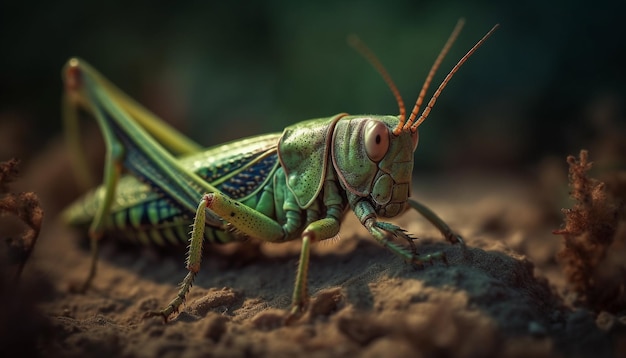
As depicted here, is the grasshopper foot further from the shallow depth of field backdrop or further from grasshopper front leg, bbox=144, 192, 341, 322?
the shallow depth of field backdrop

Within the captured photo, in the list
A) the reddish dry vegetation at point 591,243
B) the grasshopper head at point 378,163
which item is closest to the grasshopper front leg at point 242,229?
the grasshopper head at point 378,163

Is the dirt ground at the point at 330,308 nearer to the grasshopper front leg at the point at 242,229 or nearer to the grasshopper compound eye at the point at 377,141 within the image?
the grasshopper front leg at the point at 242,229

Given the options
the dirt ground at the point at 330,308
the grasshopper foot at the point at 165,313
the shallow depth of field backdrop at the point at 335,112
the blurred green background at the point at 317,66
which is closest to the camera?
the dirt ground at the point at 330,308

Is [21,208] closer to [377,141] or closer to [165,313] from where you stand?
[165,313]

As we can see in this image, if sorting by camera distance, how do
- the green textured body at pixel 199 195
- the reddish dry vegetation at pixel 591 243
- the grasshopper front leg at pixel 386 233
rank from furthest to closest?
the green textured body at pixel 199 195, the reddish dry vegetation at pixel 591 243, the grasshopper front leg at pixel 386 233

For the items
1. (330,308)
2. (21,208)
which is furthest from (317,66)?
(330,308)

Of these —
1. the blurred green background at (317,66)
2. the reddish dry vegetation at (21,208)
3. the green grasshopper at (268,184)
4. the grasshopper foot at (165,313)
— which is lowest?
the grasshopper foot at (165,313)

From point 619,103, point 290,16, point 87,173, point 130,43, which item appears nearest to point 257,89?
point 290,16
